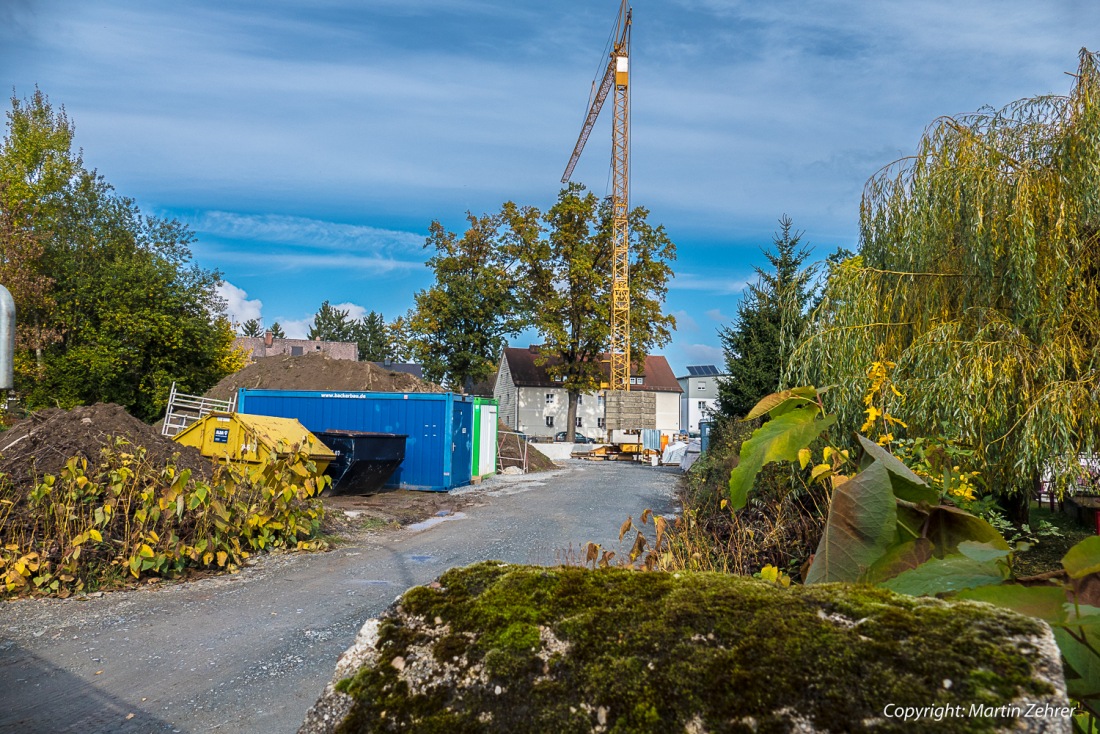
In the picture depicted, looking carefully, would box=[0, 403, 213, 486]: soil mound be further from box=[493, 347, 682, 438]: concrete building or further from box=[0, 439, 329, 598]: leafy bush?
box=[493, 347, 682, 438]: concrete building

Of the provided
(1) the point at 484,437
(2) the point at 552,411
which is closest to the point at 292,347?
(2) the point at 552,411

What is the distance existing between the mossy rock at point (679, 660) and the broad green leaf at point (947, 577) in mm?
165

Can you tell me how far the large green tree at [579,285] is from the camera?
44.7m

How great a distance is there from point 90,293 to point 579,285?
25192 millimetres

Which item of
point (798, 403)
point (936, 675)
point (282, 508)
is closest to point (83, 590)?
point (282, 508)

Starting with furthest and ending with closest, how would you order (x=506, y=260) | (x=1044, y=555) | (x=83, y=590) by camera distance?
(x=506, y=260)
(x=1044, y=555)
(x=83, y=590)

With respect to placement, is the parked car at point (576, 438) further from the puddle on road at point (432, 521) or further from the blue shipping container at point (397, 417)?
the puddle on road at point (432, 521)

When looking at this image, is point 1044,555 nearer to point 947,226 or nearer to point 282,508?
point 947,226

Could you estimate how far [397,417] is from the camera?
1892 cm

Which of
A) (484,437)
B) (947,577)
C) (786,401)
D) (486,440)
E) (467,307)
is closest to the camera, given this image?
(947,577)

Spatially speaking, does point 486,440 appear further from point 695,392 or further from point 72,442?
point 695,392

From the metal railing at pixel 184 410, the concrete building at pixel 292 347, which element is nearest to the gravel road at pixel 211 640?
the metal railing at pixel 184 410

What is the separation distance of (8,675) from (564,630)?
18.4ft

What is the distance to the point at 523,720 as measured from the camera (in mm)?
960
